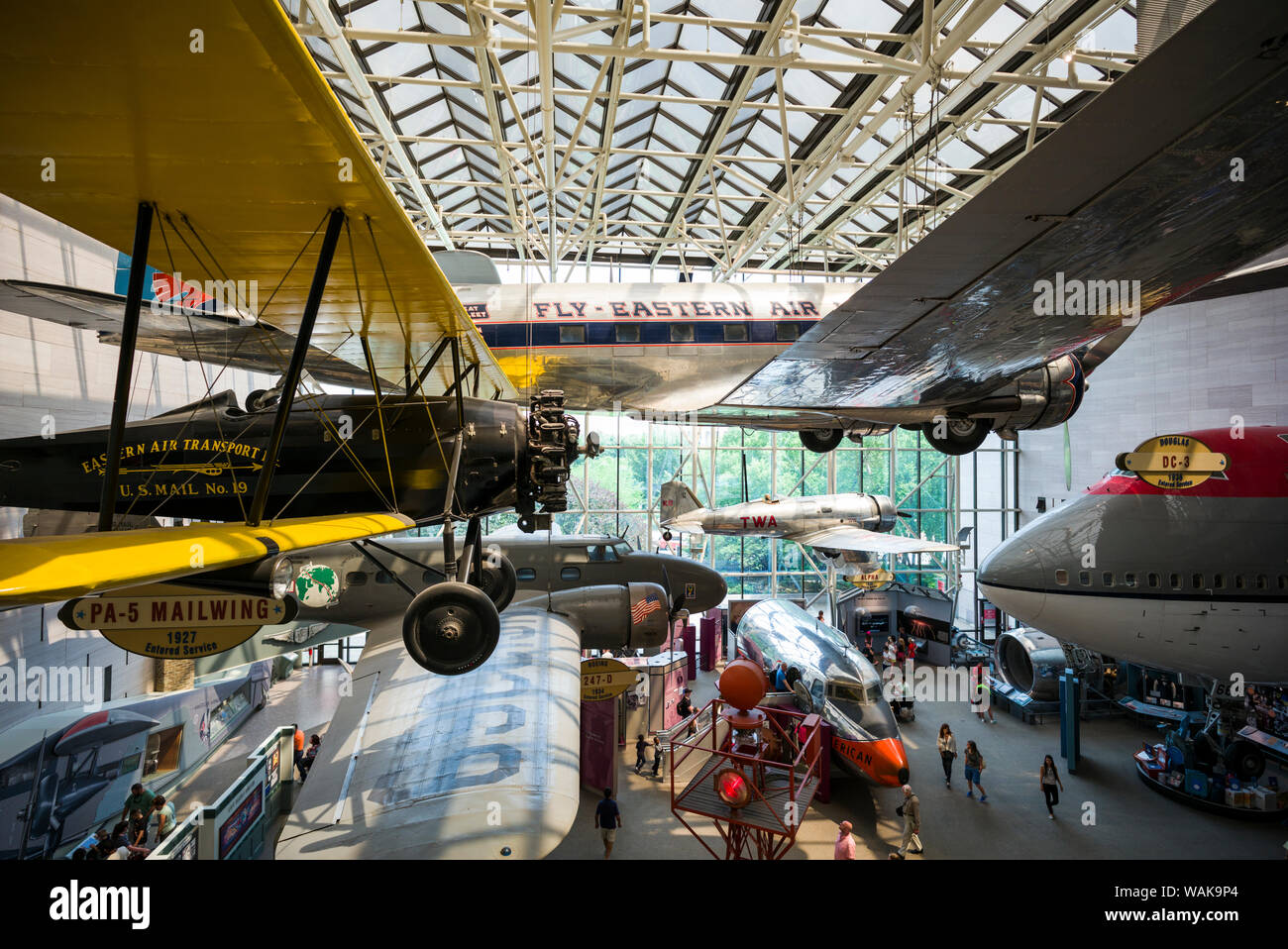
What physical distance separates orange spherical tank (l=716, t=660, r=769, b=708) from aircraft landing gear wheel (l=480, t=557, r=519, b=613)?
272 centimetres

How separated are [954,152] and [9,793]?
2020cm

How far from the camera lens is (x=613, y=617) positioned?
25.9ft

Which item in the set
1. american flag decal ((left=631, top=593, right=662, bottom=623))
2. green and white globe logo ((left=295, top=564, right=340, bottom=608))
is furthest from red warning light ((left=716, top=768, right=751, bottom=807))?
green and white globe logo ((left=295, top=564, right=340, bottom=608))

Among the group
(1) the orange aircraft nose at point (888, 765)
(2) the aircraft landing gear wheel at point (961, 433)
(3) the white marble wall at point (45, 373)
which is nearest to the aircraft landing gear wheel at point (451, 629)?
(3) the white marble wall at point (45, 373)

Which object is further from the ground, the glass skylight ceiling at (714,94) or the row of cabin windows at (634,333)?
the glass skylight ceiling at (714,94)

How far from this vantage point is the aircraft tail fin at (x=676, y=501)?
15938mm

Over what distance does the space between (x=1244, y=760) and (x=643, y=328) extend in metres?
11.8

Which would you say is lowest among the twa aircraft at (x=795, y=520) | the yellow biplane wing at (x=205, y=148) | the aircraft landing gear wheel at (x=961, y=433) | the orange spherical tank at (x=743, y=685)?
the orange spherical tank at (x=743, y=685)

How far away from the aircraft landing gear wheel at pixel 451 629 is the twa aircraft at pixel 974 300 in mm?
2082

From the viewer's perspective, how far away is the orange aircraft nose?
28.7 feet

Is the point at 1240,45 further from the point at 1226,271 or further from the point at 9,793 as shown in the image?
the point at 9,793

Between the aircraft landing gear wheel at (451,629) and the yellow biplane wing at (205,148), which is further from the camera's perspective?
the aircraft landing gear wheel at (451,629)

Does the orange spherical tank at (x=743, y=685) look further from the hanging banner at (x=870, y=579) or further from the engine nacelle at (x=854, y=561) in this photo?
the engine nacelle at (x=854, y=561)
